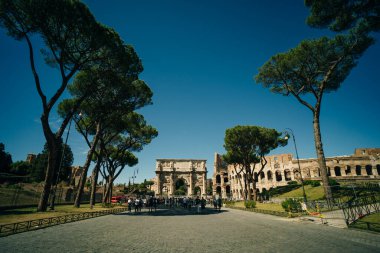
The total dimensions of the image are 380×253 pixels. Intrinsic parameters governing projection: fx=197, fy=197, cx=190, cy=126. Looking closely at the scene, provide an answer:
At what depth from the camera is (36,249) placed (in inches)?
204

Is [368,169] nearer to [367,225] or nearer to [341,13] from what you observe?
[341,13]

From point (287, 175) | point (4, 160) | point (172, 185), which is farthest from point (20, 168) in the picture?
point (287, 175)

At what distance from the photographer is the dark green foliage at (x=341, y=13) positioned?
37.4 ft

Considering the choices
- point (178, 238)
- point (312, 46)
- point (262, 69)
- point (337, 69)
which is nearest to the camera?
point (178, 238)

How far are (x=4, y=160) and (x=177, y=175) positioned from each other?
4132 centimetres

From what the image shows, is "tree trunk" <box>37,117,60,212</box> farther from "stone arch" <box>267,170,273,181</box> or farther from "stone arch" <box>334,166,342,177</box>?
"stone arch" <box>334,166,342,177</box>

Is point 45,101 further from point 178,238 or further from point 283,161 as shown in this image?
point 283,161

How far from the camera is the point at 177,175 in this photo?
189 feet

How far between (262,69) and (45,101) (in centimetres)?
2057

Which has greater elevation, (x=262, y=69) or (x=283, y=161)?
(x=262, y=69)

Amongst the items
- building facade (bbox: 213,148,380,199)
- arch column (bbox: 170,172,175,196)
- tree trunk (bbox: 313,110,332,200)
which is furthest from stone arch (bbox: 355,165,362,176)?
arch column (bbox: 170,172,175,196)

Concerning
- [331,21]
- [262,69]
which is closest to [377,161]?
[262,69]

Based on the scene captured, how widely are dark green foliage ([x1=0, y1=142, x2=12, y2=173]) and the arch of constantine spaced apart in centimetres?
3537

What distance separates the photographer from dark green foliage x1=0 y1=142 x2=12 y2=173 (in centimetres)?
4431
